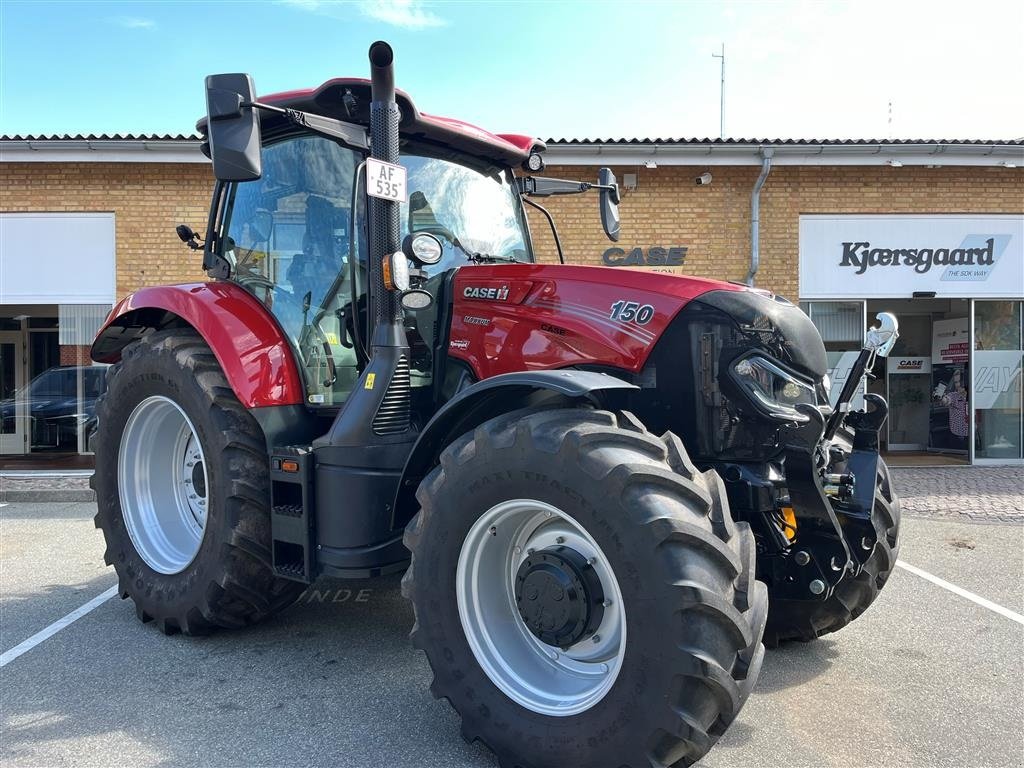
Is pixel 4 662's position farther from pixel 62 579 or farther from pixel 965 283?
pixel 965 283

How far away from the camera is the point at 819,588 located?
2.92 metres

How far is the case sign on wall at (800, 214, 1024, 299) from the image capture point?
34.0 ft

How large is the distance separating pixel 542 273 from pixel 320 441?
1.28m

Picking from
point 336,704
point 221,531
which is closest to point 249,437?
point 221,531

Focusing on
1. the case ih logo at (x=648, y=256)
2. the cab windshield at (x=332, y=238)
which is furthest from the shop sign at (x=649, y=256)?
the cab windshield at (x=332, y=238)

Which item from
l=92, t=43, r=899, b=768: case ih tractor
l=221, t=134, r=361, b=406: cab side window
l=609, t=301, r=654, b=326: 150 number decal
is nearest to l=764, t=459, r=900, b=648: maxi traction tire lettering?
l=92, t=43, r=899, b=768: case ih tractor

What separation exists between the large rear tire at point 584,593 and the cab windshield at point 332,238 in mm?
1094

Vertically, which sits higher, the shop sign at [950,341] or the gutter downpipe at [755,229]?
the gutter downpipe at [755,229]

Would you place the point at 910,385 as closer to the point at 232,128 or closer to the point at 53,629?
the point at 232,128

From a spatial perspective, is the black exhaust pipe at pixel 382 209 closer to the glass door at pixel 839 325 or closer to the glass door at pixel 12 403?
the glass door at pixel 839 325

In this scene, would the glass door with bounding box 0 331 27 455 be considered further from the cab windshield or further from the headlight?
the headlight

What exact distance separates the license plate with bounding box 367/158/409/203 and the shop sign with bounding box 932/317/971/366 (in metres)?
10.8

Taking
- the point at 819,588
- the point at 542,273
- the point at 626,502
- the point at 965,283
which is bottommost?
the point at 819,588

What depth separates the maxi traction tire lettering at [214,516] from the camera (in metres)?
3.49
